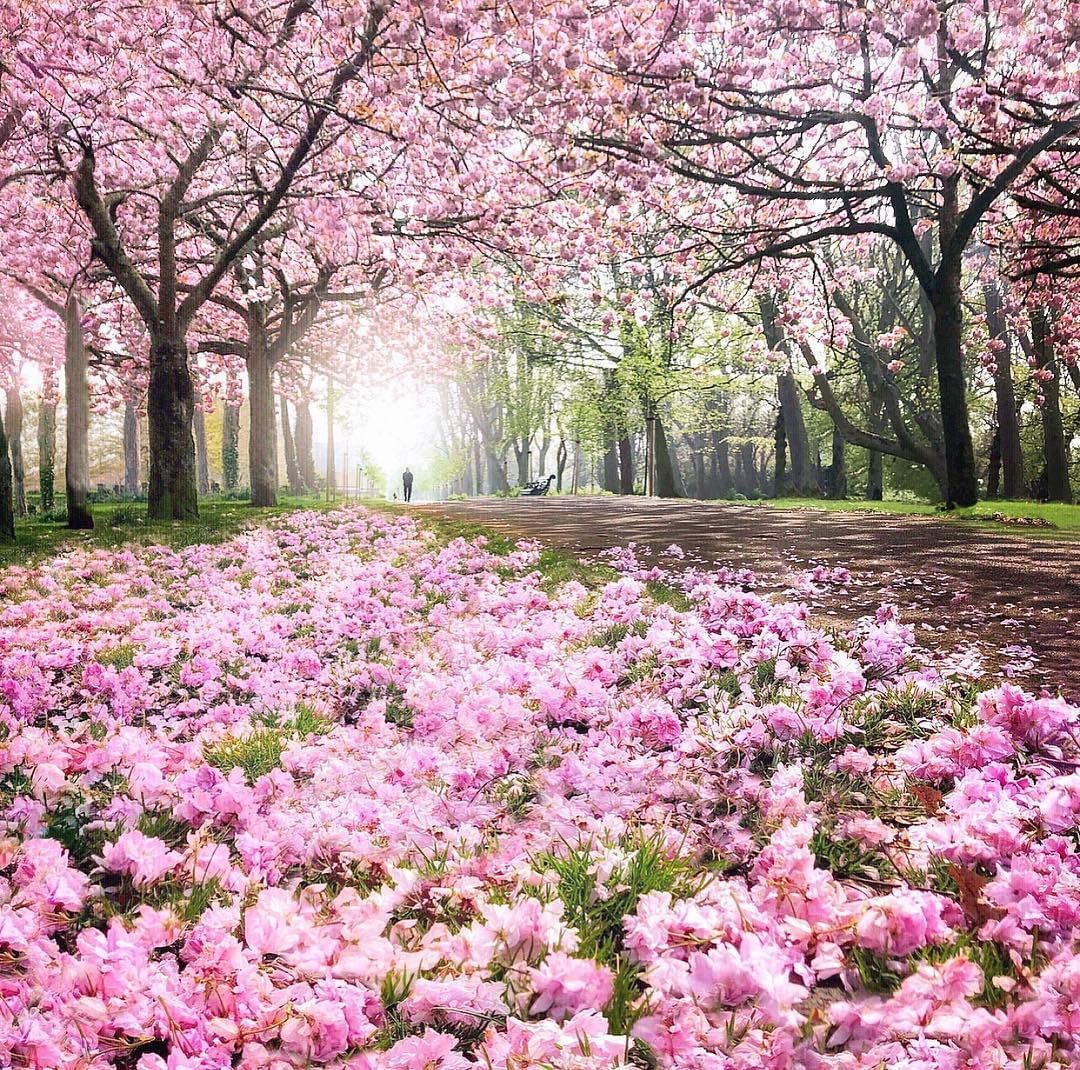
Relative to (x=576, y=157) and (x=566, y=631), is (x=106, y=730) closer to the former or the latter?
(x=566, y=631)

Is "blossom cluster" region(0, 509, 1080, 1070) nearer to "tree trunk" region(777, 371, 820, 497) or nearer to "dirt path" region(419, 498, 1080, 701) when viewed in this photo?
"dirt path" region(419, 498, 1080, 701)

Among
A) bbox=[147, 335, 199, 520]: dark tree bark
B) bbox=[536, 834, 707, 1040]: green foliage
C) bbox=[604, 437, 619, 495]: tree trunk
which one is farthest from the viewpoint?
bbox=[604, 437, 619, 495]: tree trunk

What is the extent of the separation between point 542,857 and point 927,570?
5509 millimetres

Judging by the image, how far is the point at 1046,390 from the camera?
66.2 feet

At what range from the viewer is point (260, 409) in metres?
21.8

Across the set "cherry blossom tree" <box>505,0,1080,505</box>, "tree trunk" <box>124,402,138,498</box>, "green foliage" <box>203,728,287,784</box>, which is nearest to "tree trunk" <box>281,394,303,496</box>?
"tree trunk" <box>124,402,138,498</box>

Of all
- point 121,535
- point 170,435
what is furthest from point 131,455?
point 121,535

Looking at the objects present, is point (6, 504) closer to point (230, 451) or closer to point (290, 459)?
point (290, 459)

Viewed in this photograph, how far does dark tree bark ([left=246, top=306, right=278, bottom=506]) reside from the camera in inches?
842

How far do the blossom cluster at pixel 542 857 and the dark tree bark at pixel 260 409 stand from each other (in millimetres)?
17585

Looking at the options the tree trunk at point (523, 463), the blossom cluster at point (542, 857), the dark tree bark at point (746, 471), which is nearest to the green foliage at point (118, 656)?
the blossom cluster at point (542, 857)

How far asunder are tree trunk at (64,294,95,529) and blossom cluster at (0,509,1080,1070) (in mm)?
10993

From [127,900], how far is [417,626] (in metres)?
3.51

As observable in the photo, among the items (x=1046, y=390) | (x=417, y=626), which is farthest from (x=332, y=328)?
(x=417, y=626)
